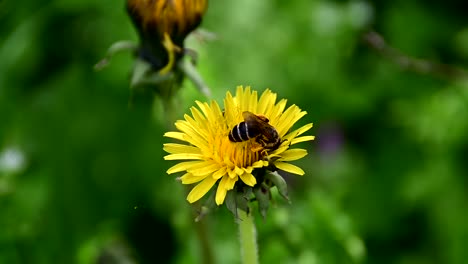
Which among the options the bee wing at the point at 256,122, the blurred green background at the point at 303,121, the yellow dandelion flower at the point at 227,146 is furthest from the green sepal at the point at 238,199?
the blurred green background at the point at 303,121

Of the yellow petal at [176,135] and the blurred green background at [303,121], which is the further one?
the blurred green background at [303,121]

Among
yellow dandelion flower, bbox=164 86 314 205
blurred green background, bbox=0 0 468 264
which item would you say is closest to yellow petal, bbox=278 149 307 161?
yellow dandelion flower, bbox=164 86 314 205

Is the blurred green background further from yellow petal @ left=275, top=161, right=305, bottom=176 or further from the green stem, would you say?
yellow petal @ left=275, top=161, right=305, bottom=176

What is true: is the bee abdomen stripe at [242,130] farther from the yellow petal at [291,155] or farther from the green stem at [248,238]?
the green stem at [248,238]

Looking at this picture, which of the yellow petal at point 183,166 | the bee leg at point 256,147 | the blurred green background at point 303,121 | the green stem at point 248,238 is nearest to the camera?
the yellow petal at point 183,166

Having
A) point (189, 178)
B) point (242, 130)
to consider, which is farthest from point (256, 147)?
point (189, 178)

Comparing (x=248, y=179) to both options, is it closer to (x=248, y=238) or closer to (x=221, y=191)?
(x=221, y=191)

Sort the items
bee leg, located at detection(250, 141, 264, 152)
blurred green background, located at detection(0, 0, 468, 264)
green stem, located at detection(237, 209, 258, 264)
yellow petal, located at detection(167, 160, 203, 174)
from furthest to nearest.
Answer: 1. blurred green background, located at detection(0, 0, 468, 264)
2. green stem, located at detection(237, 209, 258, 264)
3. bee leg, located at detection(250, 141, 264, 152)
4. yellow petal, located at detection(167, 160, 203, 174)
